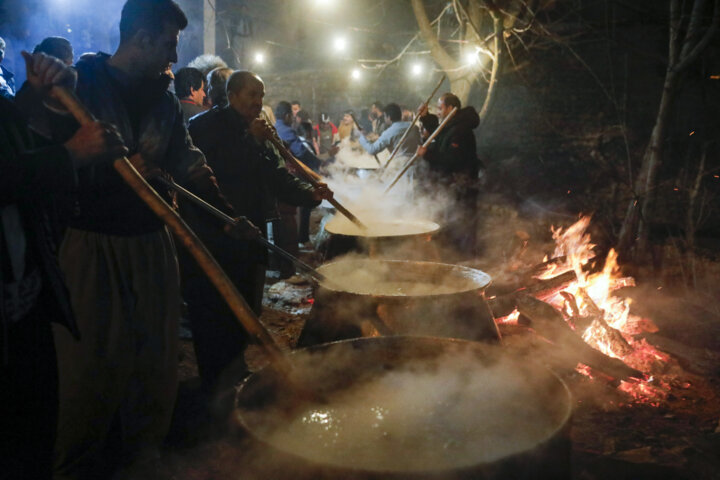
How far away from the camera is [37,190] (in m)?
1.82

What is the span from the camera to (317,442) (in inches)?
79.4

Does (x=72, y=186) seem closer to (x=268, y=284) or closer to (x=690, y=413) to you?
(x=690, y=413)

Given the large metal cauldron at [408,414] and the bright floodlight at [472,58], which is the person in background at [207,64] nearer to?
the large metal cauldron at [408,414]

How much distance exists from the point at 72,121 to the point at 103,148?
0.61 meters

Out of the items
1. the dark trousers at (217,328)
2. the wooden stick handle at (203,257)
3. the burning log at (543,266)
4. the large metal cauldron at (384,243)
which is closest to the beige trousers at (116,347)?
the wooden stick handle at (203,257)

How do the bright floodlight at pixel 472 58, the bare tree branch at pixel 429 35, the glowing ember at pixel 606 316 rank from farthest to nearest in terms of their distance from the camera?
the bare tree branch at pixel 429 35
the bright floodlight at pixel 472 58
the glowing ember at pixel 606 316

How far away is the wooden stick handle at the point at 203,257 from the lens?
2.03 m

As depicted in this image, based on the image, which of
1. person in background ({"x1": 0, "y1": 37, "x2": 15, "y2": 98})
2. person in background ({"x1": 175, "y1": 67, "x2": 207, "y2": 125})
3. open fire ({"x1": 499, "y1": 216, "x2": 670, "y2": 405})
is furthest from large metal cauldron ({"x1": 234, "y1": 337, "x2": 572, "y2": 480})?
person in background ({"x1": 175, "y1": 67, "x2": 207, "y2": 125})

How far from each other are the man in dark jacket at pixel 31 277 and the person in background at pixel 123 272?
0.47m

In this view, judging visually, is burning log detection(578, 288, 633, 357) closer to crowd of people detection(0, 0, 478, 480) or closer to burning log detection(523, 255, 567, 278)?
burning log detection(523, 255, 567, 278)

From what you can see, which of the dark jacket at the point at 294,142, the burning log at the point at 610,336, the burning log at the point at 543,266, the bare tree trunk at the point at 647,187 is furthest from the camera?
the dark jacket at the point at 294,142

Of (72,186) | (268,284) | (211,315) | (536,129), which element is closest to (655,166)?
(268,284)

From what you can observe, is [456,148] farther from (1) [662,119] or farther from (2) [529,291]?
(2) [529,291]

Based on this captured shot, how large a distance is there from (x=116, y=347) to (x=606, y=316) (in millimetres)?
4795
